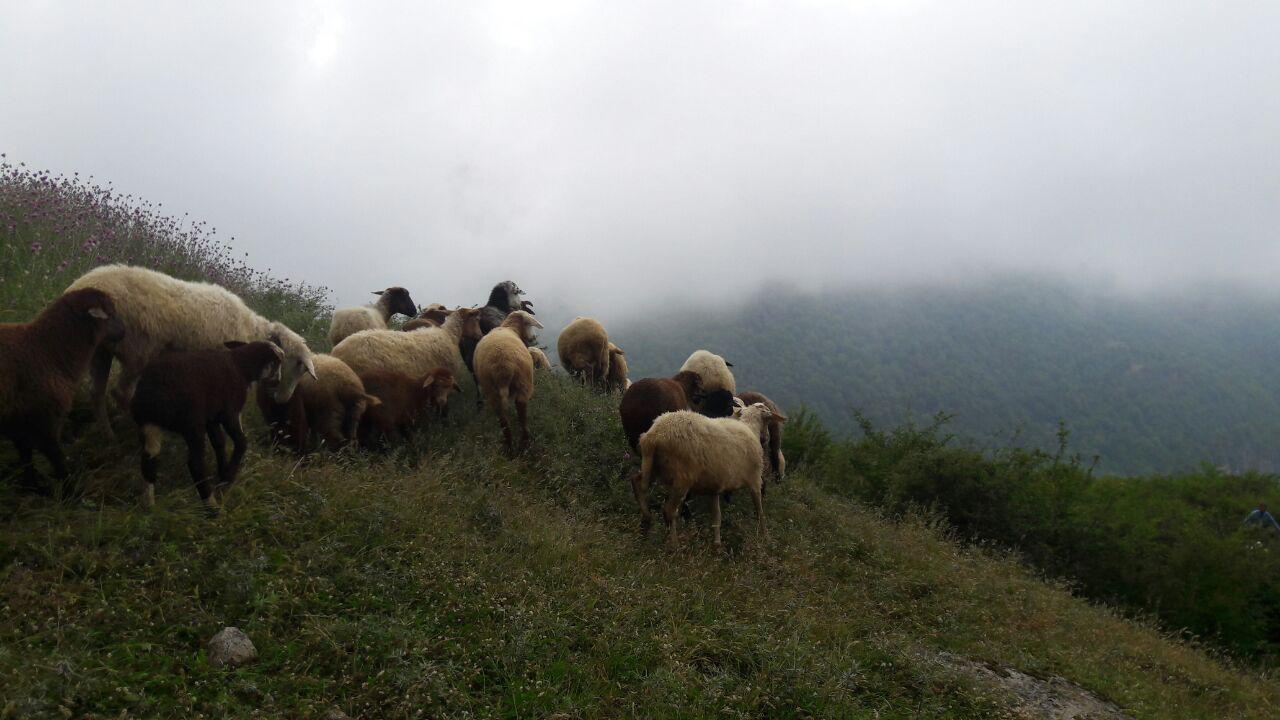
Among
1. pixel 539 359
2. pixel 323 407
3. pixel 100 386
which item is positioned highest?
pixel 100 386

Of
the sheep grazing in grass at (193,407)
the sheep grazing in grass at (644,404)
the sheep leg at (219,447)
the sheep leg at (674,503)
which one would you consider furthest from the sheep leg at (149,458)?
the sheep grazing in grass at (644,404)

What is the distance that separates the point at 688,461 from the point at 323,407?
12.4 feet

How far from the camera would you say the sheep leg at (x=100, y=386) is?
551 cm

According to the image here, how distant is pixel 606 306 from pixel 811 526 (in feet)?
281

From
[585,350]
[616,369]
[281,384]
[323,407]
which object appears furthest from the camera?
[616,369]

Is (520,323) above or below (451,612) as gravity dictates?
above

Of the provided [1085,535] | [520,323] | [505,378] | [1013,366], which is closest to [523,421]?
[505,378]

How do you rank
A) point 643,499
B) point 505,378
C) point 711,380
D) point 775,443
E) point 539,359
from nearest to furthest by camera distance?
point 643,499
point 505,378
point 775,443
point 539,359
point 711,380

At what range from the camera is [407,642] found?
4.09 metres

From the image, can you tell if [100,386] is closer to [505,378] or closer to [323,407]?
[323,407]

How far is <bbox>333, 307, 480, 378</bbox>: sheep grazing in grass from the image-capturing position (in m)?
7.97

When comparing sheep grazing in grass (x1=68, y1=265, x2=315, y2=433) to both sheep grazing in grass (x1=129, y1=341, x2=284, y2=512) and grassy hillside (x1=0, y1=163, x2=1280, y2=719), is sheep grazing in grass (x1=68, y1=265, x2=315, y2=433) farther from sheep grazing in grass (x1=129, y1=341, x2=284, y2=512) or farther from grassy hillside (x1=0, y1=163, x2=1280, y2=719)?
sheep grazing in grass (x1=129, y1=341, x2=284, y2=512)

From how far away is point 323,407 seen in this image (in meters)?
6.87

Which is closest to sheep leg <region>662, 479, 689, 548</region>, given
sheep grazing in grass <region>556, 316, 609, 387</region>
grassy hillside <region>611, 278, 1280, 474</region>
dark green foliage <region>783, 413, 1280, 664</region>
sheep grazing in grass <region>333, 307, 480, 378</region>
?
sheep grazing in grass <region>333, 307, 480, 378</region>
